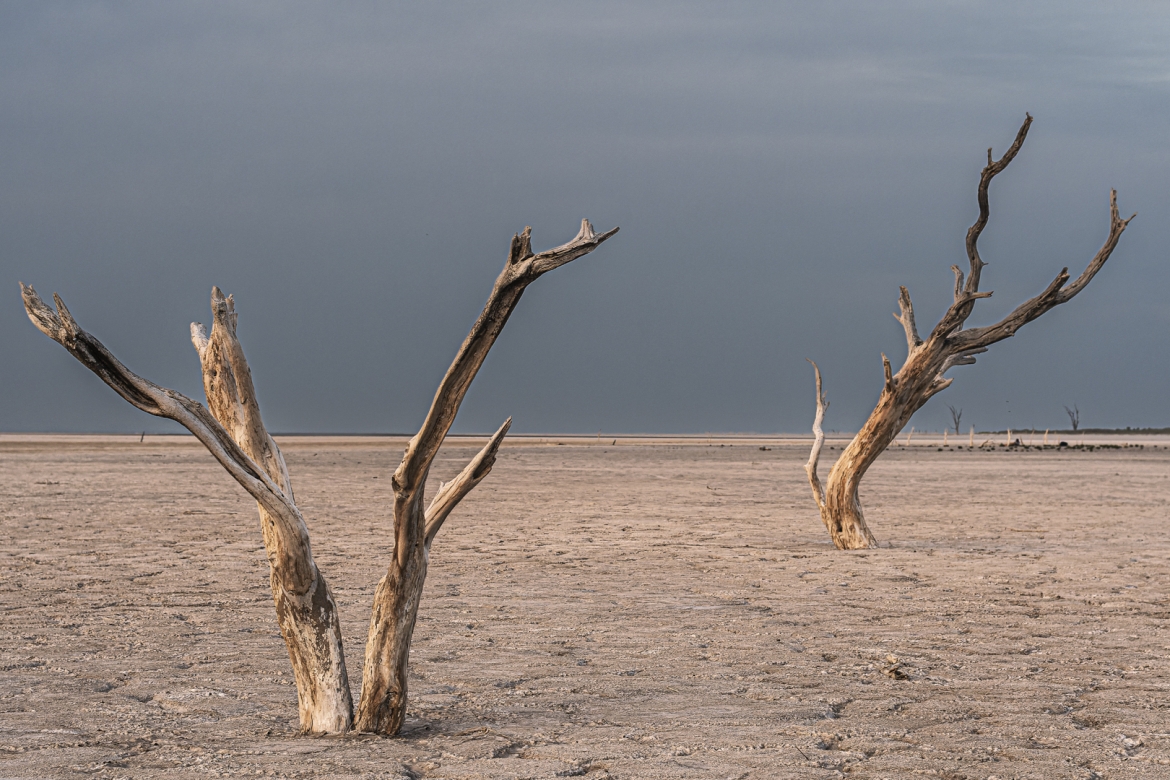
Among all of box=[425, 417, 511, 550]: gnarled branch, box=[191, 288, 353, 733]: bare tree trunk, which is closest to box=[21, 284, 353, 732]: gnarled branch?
box=[191, 288, 353, 733]: bare tree trunk

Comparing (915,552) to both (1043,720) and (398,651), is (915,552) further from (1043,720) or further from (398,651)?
(398,651)

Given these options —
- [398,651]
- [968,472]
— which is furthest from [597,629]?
[968,472]

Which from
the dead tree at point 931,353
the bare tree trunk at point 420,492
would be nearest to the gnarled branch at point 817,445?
the dead tree at point 931,353

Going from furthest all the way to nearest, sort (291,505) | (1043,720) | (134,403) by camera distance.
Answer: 1. (1043,720)
2. (291,505)
3. (134,403)

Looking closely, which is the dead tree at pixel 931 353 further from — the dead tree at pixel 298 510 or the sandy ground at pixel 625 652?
the dead tree at pixel 298 510

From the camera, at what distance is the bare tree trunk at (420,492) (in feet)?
13.2

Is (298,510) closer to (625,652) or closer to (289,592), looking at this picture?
(289,592)

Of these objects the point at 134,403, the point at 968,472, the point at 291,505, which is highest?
the point at 134,403

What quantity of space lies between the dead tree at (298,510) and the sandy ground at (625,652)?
0.26 metres

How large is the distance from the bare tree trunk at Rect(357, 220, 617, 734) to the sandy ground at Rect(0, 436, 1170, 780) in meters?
0.24

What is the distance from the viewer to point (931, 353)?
37.9ft

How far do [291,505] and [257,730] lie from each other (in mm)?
1208

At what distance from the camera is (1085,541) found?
13523 mm

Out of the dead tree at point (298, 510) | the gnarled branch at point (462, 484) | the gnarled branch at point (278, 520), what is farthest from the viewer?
the gnarled branch at point (462, 484)
